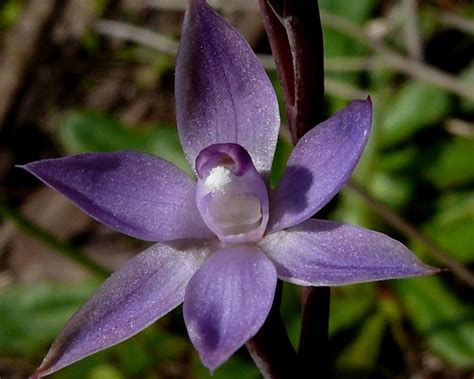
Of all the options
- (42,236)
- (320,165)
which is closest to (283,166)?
(42,236)

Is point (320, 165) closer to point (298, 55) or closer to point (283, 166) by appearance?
point (298, 55)

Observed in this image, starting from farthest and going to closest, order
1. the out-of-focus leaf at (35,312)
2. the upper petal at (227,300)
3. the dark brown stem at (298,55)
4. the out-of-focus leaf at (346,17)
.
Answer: the out-of-focus leaf at (346,17), the out-of-focus leaf at (35,312), the dark brown stem at (298,55), the upper petal at (227,300)

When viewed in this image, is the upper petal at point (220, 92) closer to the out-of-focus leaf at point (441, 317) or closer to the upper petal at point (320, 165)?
the upper petal at point (320, 165)

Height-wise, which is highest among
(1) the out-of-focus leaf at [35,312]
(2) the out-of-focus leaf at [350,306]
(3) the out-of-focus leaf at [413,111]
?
(3) the out-of-focus leaf at [413,111]

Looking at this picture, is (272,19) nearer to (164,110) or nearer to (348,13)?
(348,13)

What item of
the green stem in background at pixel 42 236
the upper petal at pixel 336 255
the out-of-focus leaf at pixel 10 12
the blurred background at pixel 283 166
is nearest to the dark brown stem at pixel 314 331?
the upper petal at pixel 336 255

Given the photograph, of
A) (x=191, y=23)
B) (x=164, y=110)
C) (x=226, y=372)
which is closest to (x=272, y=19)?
(x=191, y=23)

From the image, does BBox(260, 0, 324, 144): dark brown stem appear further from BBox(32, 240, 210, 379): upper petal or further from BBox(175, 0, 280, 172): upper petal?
BBox(32, 240, 210, 379): upper petal
